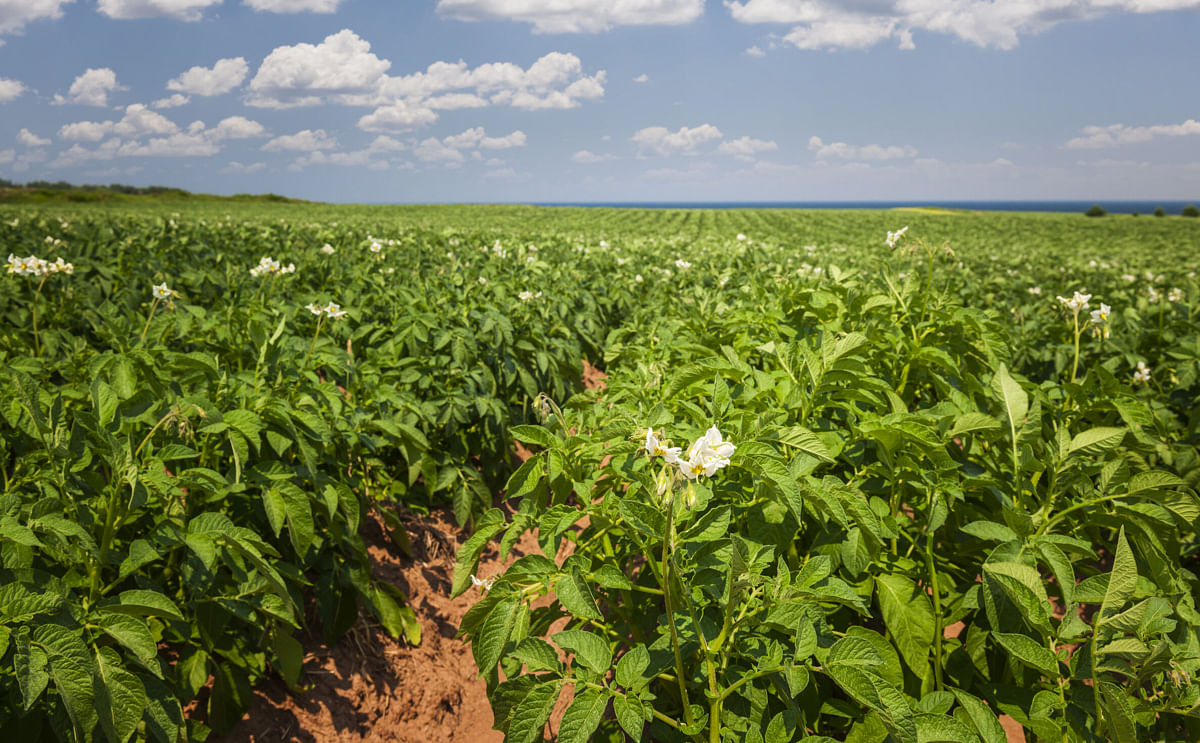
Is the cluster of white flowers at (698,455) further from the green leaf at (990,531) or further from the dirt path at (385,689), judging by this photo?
the dirt path at (385,689)

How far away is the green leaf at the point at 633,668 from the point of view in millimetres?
1144

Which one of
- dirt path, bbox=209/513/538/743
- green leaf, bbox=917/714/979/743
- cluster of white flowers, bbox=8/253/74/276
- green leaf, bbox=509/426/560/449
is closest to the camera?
green leaf, bbox=917/714/979/743

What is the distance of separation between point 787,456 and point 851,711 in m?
0.61

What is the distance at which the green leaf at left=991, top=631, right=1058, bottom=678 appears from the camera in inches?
47.8

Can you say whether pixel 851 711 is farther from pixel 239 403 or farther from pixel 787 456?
pixel 239 403

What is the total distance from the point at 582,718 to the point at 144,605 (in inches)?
48.0

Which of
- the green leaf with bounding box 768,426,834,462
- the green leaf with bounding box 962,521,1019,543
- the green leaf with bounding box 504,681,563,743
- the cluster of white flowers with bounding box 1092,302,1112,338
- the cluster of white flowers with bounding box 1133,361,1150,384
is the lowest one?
the green leaf with bounding box 504,681,563,743

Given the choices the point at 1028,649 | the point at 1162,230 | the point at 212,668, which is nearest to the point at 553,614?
the point at 1028,649

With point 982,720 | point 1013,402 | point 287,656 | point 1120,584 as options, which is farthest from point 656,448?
point 287,656

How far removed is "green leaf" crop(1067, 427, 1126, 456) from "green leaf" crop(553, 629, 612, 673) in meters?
1.36

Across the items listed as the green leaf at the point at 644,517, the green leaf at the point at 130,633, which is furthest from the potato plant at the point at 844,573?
the green leaf at the point at 130,633

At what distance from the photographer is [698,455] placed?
3.46 feet

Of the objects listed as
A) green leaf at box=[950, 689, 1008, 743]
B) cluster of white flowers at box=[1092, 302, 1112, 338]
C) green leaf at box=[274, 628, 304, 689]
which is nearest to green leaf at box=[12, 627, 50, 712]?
green leaf at box=[274, 628, 304, 689]

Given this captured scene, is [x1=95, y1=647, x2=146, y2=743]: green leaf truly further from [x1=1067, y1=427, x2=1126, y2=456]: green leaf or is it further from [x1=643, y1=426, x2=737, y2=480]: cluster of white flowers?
[x1=1067, y1=427, x2=1126, y2=456]: green leaf
